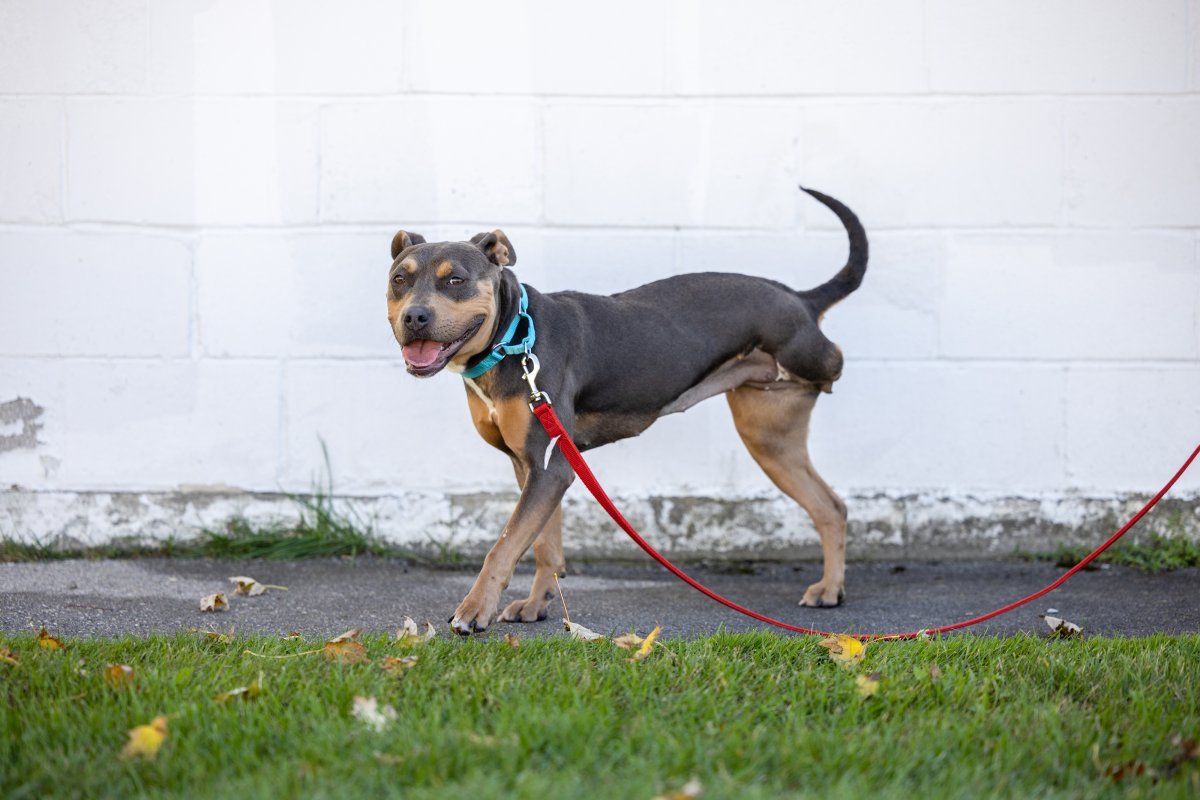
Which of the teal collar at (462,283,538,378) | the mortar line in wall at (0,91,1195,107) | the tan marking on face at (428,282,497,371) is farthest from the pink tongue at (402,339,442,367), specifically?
the mortar line in wall at (0,91,1195,107)

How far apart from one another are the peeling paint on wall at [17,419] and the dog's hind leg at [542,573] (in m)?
2.93

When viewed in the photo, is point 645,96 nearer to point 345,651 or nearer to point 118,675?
point 345,651

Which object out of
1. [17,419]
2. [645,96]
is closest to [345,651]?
[17,419]

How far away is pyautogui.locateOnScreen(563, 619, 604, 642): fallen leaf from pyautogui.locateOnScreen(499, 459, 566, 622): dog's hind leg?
213mm

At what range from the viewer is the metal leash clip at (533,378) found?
13.9 ft

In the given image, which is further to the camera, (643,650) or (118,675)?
(643,650)

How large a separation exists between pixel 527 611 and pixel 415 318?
4.50ft

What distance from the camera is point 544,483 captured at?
169 inches

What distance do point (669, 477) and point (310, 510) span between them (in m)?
1.95

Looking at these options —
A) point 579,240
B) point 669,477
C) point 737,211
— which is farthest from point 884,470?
point 579,240

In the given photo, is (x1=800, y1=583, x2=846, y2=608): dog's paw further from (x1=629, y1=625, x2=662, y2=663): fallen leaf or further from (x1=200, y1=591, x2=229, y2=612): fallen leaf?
(x1=200, y1=591, x2=229, y2=612): fallen leaf

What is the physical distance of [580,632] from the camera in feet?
13.6

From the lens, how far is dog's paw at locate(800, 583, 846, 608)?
506 centimetres

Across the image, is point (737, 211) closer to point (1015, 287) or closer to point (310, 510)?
point (1015, 287)
